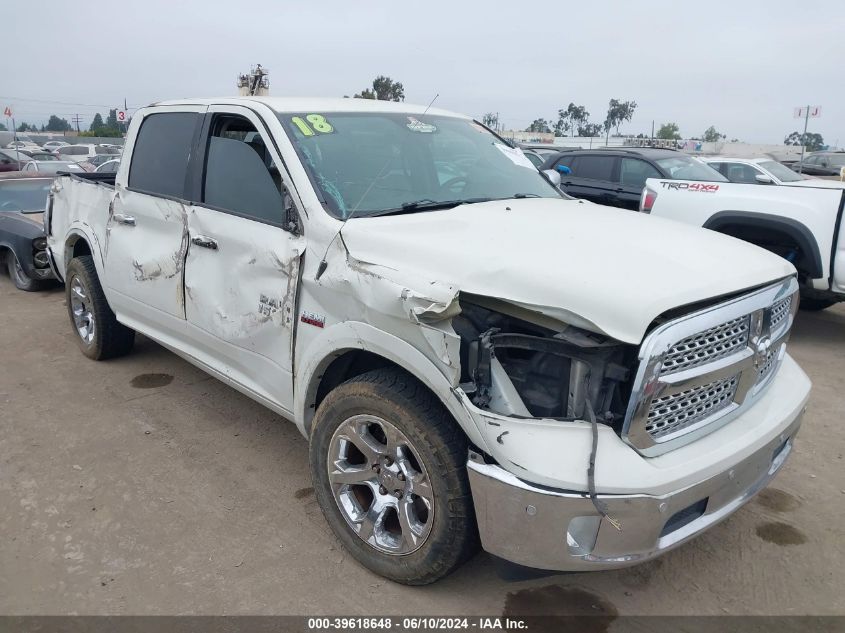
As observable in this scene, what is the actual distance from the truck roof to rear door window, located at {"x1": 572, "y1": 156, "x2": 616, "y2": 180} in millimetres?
6574

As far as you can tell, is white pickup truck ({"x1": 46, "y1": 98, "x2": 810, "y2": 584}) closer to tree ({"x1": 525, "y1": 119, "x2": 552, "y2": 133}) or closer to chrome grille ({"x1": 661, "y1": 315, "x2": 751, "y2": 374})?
chrome grille ({"x1": 661, "y1": 315, "x2": 751, "y2": 374})

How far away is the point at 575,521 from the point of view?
2148 mm

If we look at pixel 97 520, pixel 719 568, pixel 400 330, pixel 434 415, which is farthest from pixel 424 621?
pixel 97 520

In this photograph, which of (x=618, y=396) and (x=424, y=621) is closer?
(x=618, y=396)

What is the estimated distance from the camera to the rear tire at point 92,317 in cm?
492

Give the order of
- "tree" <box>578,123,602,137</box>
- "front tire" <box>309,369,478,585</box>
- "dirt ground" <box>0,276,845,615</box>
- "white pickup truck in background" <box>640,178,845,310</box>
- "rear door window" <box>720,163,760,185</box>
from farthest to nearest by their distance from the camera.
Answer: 1. "tree" <box>578,123,602,137</box>
2. "rear door window" <box>720,163,760,185</box>
3. "white pickup truck in background" <box>640,178,845,310</box>
4. "dirt ground" <box>0,276,845,615</box>
5. "front tire" <box>309,369,478,585</box>

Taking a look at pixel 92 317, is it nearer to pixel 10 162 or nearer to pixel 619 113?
pixel 10 162

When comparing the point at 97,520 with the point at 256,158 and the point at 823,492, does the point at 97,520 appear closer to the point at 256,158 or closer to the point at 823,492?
the point at 256,158

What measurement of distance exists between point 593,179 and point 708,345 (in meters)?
8.41

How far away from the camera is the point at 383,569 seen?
2719 mm

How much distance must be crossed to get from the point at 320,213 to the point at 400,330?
788 millimetres

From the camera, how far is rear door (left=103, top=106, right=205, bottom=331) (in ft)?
12.6

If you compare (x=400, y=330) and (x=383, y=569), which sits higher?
(x=400, y=330)

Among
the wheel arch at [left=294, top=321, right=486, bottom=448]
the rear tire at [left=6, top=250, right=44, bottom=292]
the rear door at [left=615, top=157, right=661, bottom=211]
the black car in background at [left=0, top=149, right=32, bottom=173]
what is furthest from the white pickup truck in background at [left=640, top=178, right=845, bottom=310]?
the black car in background at [left=0, top=149, right=32, bottom=173]
